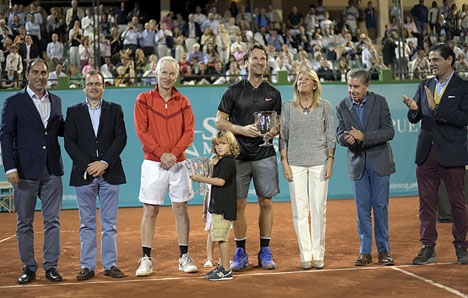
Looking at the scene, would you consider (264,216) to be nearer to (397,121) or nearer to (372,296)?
(372,296)

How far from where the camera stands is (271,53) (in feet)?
62.1

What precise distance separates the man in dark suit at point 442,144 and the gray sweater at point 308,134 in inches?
34.8

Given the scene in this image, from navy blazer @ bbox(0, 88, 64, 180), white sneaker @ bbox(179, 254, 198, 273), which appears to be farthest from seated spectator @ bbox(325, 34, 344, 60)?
navy blazer @ bbox(0, 88, 64, 180)

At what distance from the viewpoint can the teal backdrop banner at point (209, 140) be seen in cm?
1477

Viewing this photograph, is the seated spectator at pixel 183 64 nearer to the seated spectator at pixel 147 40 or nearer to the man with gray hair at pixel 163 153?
the seated spectator at pixel 147 40

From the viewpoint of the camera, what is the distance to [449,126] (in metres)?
7.46

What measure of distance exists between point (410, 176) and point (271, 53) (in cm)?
554

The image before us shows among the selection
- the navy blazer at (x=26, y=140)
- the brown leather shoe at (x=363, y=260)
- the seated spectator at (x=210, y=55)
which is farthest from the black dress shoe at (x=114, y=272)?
the seated spectator at (x=210, y=55)

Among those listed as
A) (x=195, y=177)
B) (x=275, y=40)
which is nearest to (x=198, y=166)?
(x=195, y=177)

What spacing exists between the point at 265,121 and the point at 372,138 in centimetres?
129

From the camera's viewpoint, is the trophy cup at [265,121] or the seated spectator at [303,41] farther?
the seated spectator at [303,41]

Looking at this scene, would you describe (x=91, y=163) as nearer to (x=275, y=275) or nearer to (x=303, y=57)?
(x=275, y=275)

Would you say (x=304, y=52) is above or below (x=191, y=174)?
above

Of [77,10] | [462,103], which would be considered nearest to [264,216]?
[462,103]
